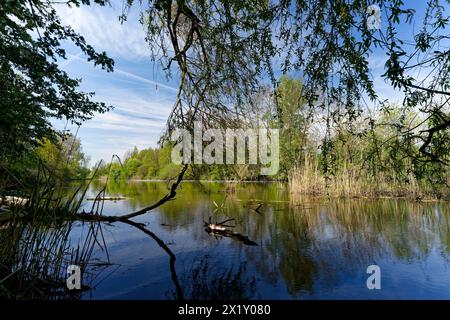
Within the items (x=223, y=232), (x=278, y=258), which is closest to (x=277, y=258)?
(x=278, y=258)

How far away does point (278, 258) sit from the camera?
545cm

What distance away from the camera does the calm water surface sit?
4.05 meters

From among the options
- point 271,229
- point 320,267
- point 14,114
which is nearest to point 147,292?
point 320,267

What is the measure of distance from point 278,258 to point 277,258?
19 mm

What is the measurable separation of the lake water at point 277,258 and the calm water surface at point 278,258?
2cm

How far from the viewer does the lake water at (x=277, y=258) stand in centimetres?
405

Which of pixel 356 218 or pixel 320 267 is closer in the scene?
pixel 320 267

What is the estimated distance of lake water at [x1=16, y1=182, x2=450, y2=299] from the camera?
159 inches

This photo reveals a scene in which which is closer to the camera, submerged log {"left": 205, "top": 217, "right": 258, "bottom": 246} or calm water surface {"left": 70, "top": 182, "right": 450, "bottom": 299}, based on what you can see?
calm water surface {"left": 70, "top": 182, "right": 450, "bottom": 299}

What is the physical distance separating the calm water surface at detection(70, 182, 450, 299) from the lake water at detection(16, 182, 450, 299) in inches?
0.6

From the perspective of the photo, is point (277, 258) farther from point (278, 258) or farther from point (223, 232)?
point (223, 232)

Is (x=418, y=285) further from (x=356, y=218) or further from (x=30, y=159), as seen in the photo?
(x=30, y=159)

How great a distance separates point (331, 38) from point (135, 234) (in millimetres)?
6575

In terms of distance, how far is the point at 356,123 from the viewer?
2814 millimetres
